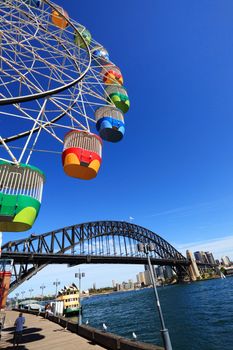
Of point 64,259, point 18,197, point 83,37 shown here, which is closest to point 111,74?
point 83,37

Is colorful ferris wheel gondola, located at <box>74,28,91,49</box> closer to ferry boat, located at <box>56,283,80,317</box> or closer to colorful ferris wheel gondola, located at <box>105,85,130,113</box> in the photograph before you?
colorful ferris wheel gondola, located at <box>105,85,130,113</box>

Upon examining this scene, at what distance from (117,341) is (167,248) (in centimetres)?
12692

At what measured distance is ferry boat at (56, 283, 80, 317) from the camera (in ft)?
148

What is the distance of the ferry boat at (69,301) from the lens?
45.0m

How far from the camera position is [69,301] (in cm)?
4847

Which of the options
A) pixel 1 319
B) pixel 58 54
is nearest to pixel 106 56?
pixel 58 54

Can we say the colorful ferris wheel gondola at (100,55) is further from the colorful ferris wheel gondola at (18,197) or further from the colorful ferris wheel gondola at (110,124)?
the colorful ferris wheel gondola at (18,197)

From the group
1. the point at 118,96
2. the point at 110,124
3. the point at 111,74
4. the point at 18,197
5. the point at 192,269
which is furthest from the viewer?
the point at 192,269

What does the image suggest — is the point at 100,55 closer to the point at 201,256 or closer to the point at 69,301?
the point at 69,301

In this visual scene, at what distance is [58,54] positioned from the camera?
35.0 feet

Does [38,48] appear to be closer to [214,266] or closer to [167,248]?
[167,248]

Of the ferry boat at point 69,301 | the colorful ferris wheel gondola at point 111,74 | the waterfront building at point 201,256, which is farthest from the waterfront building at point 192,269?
the colorful ferris wheel gondola at point 111,74

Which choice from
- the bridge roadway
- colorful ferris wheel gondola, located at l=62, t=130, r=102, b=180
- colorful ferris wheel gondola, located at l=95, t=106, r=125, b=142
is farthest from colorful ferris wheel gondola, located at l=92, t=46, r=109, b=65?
the bridge roadway

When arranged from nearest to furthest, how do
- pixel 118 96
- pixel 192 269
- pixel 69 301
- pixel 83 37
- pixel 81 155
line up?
1. pixel 81 155
2. pixel 118 96
3. pixel 83 37
4. pixel 69 301
5. pixel 192 269
